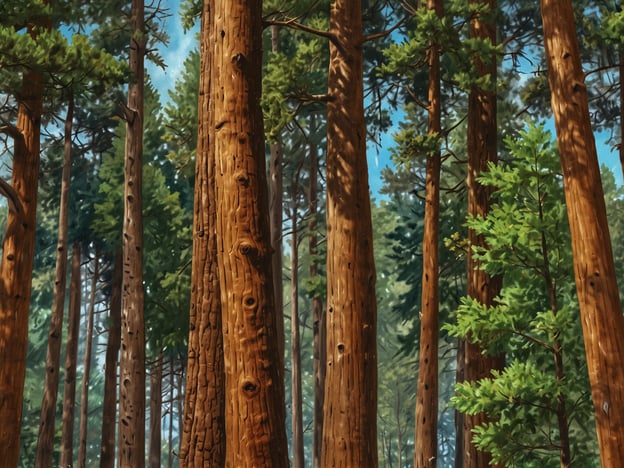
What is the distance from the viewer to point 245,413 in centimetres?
514

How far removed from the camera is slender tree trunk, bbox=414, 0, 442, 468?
13195 mm

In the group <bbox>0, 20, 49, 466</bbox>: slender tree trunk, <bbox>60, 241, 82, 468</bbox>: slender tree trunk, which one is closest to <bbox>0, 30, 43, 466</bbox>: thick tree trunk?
<bbox>0, 20, 49, 466</bbox>: slender tree trunk

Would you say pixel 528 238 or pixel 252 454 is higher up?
pixel 528 238

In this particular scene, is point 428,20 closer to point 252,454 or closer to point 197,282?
point 197,282

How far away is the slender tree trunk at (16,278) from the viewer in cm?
1001

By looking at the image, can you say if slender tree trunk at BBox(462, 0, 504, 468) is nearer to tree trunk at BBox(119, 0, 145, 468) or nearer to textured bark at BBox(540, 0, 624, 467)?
textured bark at BBox(540, 0, 624, 467)

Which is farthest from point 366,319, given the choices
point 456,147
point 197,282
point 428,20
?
point 456,147

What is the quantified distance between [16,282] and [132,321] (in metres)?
4.88

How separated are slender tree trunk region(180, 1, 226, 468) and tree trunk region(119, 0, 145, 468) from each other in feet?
25.3

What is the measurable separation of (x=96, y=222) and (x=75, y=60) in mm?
13192

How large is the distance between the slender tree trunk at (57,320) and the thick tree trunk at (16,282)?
560cm

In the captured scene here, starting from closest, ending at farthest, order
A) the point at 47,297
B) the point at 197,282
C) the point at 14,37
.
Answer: the point at 197,282, the point at 14,37, the point at 47,297

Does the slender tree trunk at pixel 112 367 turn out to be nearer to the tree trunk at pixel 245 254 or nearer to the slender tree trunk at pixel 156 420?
the slender tree trunk at pixel 156 420

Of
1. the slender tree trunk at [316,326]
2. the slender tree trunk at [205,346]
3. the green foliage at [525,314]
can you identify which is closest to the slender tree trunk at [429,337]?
the green foliage at [525,314]
